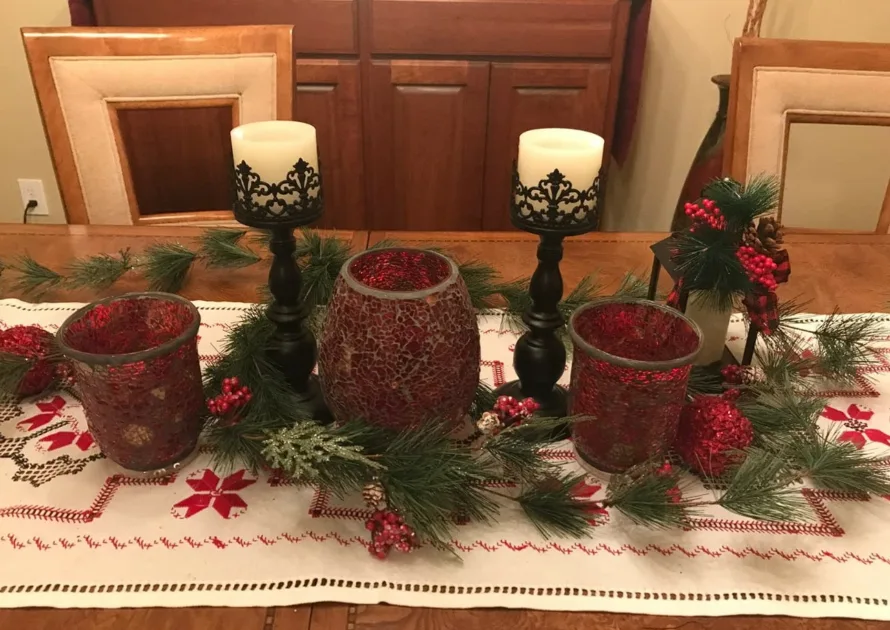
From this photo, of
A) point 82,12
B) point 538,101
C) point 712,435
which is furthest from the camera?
point 538,101

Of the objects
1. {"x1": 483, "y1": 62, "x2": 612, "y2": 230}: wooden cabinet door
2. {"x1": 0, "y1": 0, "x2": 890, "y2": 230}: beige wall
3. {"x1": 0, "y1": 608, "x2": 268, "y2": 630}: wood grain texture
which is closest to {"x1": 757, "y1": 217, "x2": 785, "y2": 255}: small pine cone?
{"x1": 0, "y1": 608, "x2": 268, "y2": 630}: wood grain texture

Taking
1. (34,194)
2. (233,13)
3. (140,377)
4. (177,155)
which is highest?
(233,13)

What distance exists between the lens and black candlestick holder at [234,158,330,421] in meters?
0.56

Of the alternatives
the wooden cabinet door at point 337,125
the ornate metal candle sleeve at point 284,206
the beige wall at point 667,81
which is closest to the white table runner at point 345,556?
the ornate metal candle sleeve at point 284,206

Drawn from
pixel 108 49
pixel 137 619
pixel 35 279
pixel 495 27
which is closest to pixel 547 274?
pixel 137 619

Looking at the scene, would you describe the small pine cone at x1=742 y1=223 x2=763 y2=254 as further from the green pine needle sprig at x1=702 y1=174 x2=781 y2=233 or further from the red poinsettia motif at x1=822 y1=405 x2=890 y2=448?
the red poinsettia motif at x1=822 y1=405 x2=890 y2=448

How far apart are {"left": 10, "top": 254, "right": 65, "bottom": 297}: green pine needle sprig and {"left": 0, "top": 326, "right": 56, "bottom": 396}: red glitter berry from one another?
198mm

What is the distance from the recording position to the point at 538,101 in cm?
190

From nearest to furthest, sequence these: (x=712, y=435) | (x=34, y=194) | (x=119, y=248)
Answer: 1. (x=712, y=435)
2. (x=119, y=248)
3. (x=34, y=194)

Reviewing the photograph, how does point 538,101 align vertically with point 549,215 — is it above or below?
below

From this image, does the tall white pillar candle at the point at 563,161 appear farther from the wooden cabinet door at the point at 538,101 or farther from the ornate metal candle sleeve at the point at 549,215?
the wooden cabinet door at the point at 538,101

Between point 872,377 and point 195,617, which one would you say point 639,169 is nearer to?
point 872,377

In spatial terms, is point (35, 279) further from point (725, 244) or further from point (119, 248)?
point (725, 244)

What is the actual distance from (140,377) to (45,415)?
0.66 feet
